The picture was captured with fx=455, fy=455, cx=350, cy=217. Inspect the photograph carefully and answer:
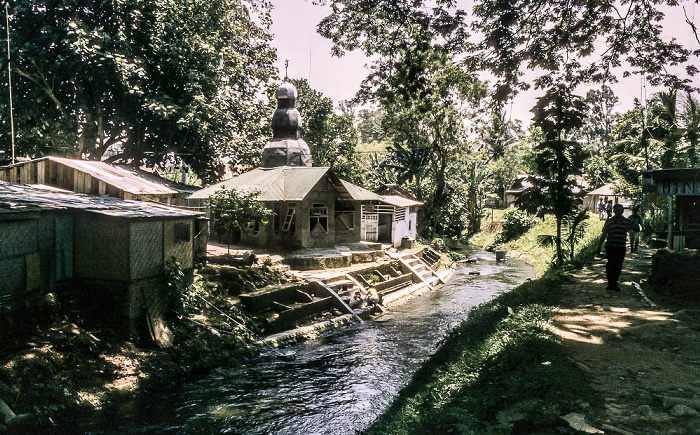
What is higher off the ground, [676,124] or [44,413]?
[676,124]

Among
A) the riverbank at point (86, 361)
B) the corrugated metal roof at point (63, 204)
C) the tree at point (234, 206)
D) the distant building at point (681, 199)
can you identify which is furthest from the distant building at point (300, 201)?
the distant building at point (681, 199)

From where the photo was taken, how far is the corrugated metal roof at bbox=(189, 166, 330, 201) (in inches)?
838

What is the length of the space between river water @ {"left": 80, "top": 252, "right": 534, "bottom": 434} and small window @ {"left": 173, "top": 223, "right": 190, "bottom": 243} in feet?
12.6

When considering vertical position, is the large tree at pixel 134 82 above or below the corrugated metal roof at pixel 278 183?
above

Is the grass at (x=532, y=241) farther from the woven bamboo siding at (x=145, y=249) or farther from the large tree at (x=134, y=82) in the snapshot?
the large tree at (x=134, y=82)

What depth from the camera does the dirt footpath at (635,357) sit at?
462cm

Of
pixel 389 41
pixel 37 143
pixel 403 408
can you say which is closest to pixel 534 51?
pixel 389 41

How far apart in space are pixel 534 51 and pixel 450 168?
1070 inches

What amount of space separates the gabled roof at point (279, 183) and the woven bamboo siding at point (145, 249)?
337 inches

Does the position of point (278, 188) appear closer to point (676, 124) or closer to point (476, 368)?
point (476, 368)

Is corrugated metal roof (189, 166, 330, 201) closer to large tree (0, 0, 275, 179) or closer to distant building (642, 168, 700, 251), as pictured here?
large tree (0, 0, 275, 179)

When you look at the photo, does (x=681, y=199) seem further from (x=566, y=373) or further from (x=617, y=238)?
(x=566, y=373)

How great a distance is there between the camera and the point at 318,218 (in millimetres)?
23109

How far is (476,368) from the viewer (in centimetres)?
730
